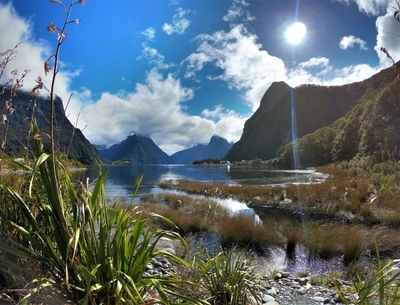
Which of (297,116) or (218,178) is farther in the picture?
(297,116)

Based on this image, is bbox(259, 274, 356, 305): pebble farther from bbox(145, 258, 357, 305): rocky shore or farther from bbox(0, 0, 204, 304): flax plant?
bbox(0, 0, 204, 304): flax plant

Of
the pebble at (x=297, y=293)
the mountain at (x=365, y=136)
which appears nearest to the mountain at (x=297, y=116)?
the mountain at (x=365, y=136)

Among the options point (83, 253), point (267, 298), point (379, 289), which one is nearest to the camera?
point (379, 289)

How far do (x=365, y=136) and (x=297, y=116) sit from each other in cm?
13646

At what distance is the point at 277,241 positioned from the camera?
341 inches

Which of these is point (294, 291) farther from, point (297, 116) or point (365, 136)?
point (297, 116)

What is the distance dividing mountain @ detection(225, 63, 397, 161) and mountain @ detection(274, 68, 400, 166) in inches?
2141

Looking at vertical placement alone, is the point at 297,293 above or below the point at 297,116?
below

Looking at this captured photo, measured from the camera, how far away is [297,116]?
17175 centimetres

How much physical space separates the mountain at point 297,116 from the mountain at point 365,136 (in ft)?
178

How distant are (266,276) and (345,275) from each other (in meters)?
1.80

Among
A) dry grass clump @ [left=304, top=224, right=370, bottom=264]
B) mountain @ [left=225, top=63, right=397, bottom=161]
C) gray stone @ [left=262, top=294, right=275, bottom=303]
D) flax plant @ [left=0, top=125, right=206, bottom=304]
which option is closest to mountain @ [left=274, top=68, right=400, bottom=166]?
flax plant @ [left=0, top=125, right=206, bottom=304]

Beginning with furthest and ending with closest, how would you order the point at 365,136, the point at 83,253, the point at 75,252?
1. the point at 365,136
2. the point at 83,253
3. the point at 75,252

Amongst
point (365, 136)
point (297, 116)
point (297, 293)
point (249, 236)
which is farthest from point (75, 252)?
point (297, 116)
